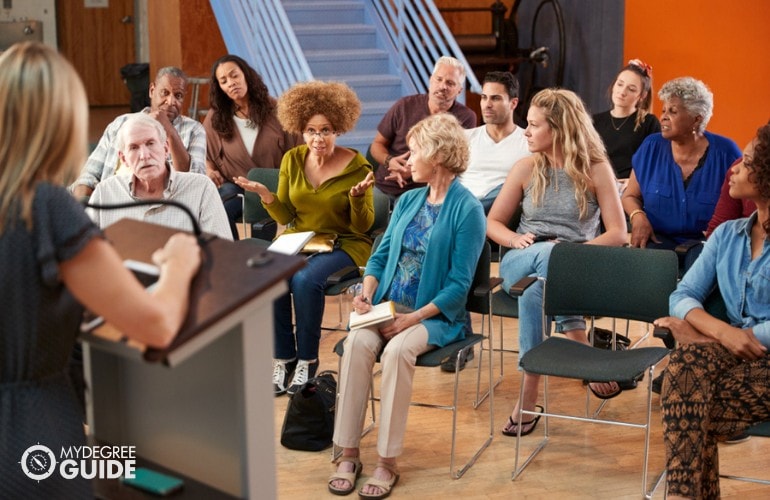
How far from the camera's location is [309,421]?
4.06m

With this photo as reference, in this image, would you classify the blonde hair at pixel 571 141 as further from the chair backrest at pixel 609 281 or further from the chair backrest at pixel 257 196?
the chair backrest at pixel 257 196

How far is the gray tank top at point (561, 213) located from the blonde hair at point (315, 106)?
903mm

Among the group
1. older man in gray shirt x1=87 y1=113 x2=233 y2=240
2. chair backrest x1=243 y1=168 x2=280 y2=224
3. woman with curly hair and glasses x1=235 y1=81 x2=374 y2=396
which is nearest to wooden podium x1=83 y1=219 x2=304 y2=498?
older man in gray shirt x1=87 y1=113 x2=233 y2=240

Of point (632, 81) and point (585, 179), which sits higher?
point (632, 81)

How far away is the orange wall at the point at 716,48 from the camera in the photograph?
9.14 metres

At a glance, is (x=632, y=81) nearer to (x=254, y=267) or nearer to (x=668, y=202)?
(x=668, y=202)

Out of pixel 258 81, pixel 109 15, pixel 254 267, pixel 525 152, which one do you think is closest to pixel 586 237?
pixel 525 152

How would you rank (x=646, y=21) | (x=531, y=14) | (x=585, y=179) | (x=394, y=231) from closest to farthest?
(x=394, y=231), (x=585, y=179), (x=646, y=21), (x=531, y=14)

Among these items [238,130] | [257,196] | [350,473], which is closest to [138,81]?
[238,130]

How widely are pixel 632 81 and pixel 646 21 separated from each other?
368 cm

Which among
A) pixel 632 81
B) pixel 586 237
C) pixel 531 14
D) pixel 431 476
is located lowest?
pixel 431 476

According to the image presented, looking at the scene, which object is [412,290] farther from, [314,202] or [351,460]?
[314,202]

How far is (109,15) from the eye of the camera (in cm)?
1312

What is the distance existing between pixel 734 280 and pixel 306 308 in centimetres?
189
